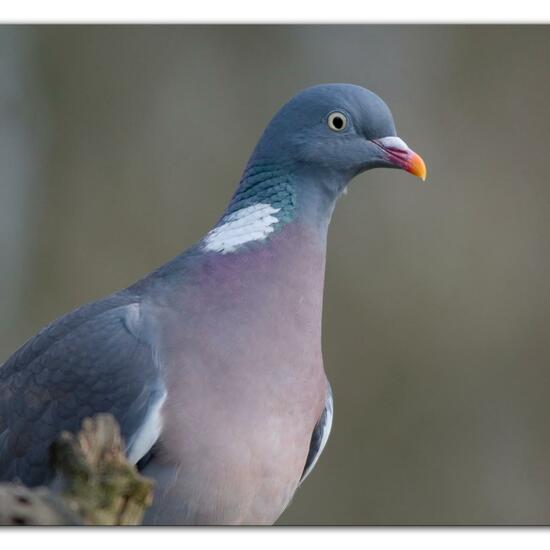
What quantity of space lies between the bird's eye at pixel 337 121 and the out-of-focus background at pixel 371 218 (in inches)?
56.6

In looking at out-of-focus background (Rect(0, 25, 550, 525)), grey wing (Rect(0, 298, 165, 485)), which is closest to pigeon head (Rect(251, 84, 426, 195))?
grey wing (Rect(0, 298, 165, 485))

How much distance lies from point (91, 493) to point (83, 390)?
69cm

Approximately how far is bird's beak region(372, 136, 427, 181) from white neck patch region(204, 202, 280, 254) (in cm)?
35

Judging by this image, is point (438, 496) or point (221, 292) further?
point (438, 496)

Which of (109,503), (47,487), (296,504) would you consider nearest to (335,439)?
(296,504)

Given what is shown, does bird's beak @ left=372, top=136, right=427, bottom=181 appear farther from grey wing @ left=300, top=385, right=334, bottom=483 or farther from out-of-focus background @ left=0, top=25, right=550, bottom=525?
out-of-focus background @ left=0, top=25, right=550, bottom=525

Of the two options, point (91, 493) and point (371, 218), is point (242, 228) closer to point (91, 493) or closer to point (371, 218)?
point (91, 493)

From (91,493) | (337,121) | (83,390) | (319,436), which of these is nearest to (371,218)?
(337,121)

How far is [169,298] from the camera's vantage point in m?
3.17

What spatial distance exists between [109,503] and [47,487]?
601mm

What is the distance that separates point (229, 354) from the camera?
3098mm

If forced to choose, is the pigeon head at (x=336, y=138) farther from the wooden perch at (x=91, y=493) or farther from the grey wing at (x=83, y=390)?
the wooden perch at (x=91, y=493)

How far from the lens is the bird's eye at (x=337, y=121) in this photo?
3.41 metres
